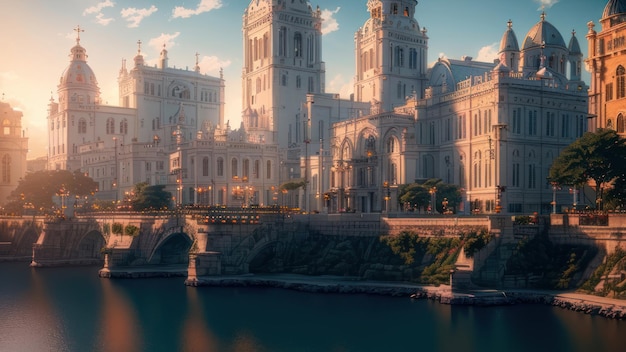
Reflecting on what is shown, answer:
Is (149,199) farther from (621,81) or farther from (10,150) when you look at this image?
(10,150)

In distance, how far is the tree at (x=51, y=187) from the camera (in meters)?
152

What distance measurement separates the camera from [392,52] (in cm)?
14862

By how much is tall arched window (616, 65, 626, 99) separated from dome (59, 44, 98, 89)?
457ft

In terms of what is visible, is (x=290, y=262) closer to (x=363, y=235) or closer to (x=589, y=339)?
(x=363, y=235)

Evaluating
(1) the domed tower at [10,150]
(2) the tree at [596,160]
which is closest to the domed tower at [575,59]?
(2) the tree at [596,160]

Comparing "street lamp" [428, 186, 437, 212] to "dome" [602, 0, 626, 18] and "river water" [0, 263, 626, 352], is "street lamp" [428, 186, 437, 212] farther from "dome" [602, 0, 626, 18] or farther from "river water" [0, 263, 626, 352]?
"dome" [602, 0, 626, 18]

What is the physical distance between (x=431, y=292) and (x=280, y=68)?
94.5 metres

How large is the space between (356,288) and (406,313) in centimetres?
1204

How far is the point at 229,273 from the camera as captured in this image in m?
92.2

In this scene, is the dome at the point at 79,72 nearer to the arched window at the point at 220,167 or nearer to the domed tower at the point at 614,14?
the arched window at the point at 220,167

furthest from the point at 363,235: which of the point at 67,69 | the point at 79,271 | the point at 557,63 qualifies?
the point at 67,69

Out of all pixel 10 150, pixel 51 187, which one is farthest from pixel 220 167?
pixel 10 150

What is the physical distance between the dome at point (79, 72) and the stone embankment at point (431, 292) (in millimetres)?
114096

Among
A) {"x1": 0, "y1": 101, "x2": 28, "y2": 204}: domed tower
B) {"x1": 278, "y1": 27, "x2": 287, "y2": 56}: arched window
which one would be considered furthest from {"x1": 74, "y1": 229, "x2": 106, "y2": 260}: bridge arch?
{"x1": 0, "y1": 101, "x2": 28, "y2": 204}: domed tower
